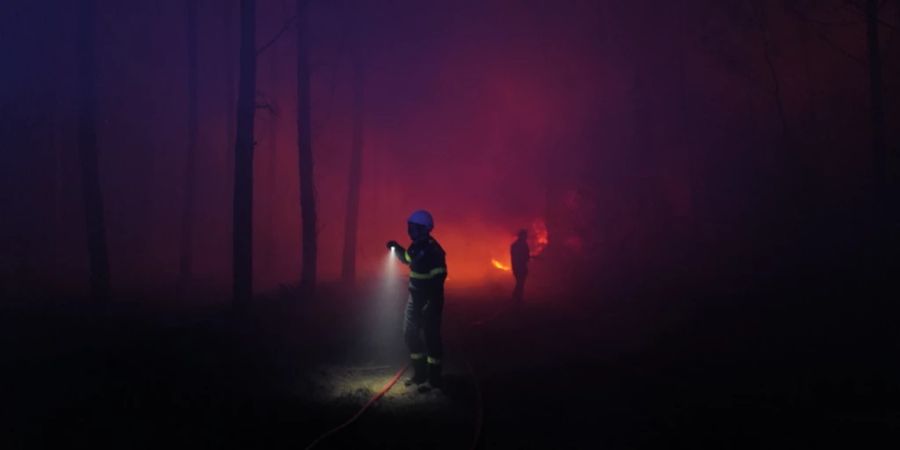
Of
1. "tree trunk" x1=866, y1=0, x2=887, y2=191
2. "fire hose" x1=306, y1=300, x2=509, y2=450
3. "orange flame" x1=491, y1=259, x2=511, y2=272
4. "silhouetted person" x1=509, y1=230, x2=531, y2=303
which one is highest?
"tree trunk" x1=866, y1=0, x2=887, y2=191

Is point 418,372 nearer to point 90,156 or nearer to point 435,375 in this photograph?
point 435,375

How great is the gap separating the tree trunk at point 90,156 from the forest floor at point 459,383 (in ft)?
3.38

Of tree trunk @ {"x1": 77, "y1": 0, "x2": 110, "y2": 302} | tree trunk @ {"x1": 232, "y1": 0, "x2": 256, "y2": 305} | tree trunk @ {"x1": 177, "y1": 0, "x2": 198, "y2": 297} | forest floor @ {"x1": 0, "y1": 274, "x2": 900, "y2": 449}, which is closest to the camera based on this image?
forest floor @ {"x1": 0, "y1": 274, "x2": 900, "y2": 449}

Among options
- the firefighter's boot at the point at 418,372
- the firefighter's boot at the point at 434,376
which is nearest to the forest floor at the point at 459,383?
the firefighter's boot at the point at 434,376

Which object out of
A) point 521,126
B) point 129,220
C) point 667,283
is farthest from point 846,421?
point 129,220

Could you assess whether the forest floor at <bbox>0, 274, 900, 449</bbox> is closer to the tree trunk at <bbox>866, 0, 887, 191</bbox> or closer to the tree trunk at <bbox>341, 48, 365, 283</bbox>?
the tree trunk at <bbox>866, 0, 887, 191</bbox>

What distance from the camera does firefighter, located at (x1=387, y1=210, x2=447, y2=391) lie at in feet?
29.6

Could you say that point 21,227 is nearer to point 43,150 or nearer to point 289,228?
point 43,150

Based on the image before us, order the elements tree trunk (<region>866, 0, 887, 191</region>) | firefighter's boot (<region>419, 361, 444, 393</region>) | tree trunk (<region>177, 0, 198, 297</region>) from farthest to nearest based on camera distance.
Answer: tree trunk (<region>177, 0, 198, 297</region>)
tree trunk (<region>866, 0, 887, 191</region>)
firefighter's boot (<region>419, 361, 444, 393</region>)

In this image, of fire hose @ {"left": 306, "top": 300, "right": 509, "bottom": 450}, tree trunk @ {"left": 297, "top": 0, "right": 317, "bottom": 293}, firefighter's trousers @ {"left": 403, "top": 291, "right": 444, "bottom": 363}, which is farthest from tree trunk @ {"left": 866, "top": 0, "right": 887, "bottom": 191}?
tree trunk @ {"left": 297, "top": 0, "right": 317, "bottom": 293}

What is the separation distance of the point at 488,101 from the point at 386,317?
93.5 feet

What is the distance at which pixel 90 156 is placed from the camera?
1520cm

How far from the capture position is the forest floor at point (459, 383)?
7062 millimetres

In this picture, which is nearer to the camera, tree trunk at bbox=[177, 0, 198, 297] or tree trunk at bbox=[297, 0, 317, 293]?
tree trunk at bbox=[297, 0, 317, 293]
